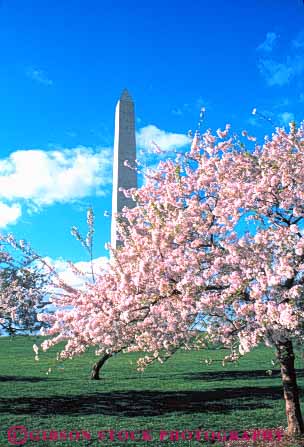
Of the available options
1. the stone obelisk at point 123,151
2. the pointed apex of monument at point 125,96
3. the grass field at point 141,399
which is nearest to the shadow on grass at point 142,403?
the grass field at point 141,399

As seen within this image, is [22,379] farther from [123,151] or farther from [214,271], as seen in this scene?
[214,271]

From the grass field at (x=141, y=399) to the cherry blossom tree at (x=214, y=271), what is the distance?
248 cm

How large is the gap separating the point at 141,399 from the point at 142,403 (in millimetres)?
711

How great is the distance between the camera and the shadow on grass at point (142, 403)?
1309 cm

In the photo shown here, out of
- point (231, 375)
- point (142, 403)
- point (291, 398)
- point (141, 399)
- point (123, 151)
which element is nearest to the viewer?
point (291, 398)

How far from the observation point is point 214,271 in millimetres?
8344

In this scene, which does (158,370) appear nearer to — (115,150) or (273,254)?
(115,150)

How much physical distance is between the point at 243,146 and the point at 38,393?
11.8 metres

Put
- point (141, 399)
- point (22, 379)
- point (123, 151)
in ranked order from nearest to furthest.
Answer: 1. point (141, 399)
2. point (22, 379)
3. point (123, 151)

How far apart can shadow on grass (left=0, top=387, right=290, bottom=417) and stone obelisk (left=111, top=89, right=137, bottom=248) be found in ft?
24.3

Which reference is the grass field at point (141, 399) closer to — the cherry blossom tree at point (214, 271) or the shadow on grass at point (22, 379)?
the shadow on grass at point (22, 379)

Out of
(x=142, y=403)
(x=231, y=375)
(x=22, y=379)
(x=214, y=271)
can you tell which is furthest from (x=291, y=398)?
(x=22, y=379)

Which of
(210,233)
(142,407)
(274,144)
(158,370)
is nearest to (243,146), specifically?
(274,144)

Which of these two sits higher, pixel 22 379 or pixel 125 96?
pixel 125 96
